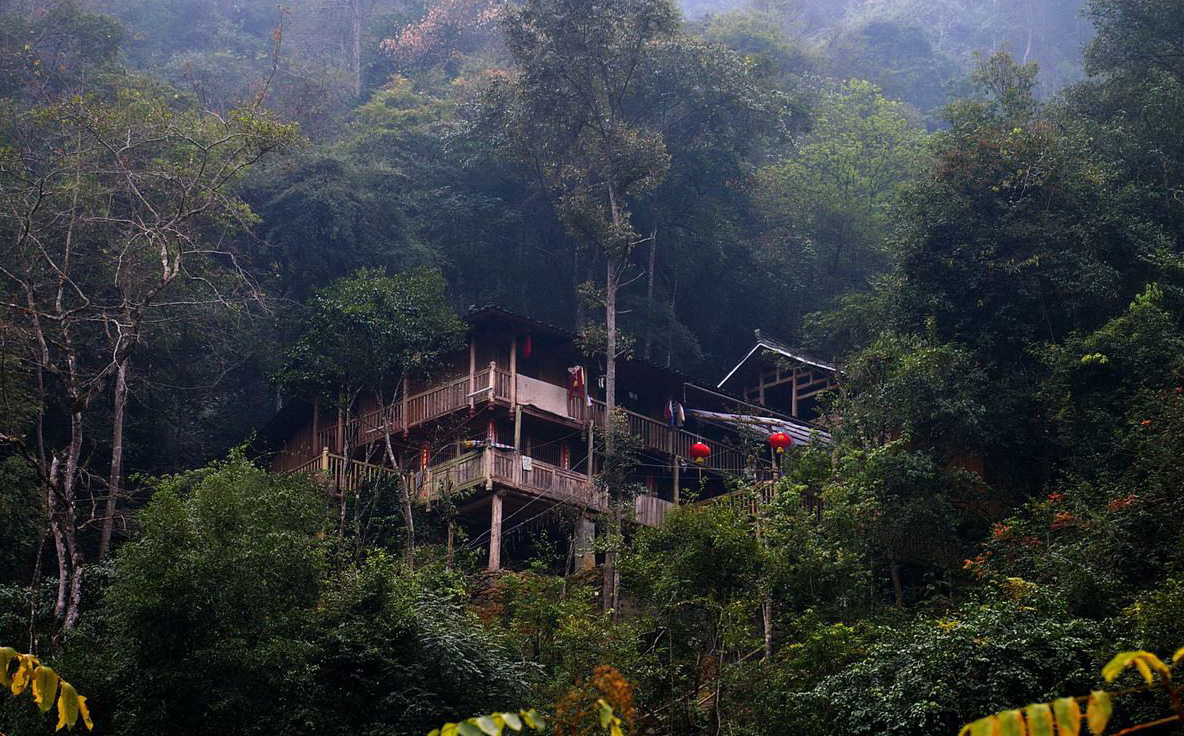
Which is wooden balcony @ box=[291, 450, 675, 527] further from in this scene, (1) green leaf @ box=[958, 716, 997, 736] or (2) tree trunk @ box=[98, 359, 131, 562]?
(1) green leaf @ box=[958, 716, 997, 736]

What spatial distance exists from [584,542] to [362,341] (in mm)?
5447

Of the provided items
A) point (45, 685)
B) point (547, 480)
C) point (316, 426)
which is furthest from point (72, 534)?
point (316, 426)


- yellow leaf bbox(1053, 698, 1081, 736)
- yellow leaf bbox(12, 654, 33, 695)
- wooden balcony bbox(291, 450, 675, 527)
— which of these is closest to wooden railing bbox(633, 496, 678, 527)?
wooden balcony bbox(291, 450, 675, 527)

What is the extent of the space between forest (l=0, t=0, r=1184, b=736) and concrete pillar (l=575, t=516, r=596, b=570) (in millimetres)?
221

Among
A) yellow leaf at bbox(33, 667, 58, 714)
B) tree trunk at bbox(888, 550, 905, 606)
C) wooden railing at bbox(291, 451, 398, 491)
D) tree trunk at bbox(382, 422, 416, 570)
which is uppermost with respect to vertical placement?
wooden railing at bbox(291, 451, 398, 491)

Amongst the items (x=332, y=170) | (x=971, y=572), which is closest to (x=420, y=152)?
(x=332, y=170)

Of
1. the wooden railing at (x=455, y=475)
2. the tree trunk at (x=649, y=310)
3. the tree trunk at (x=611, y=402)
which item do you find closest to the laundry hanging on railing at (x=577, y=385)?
the tree trunk at (x=611, y=402)

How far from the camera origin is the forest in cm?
1312

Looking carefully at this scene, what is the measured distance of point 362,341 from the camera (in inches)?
846

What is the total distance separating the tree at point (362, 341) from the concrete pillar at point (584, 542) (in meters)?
3.56

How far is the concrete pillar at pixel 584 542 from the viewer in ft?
70.3

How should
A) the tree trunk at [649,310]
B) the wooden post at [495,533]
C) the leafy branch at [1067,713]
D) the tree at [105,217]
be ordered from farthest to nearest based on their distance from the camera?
the tree trunk at [649,310] < the wooden post at [495,533] < the tree at [105,217] < the leafy branch at [1067,713]

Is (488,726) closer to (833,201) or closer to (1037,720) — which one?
(1037,720)

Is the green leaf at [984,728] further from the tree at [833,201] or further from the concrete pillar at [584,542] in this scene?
the tree at [833,201]
